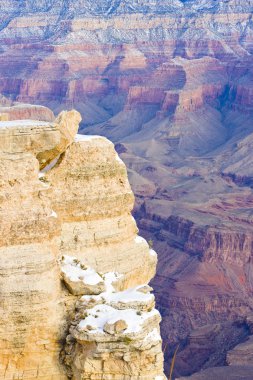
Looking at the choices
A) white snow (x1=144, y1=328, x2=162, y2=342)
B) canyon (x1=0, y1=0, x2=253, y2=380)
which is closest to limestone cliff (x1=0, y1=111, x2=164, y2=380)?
white snow (x1=144, y1=328, x2=162, y2=342)

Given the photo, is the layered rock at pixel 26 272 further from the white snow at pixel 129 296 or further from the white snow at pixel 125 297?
the white snow at pixel 129 296

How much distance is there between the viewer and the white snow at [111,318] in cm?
1523

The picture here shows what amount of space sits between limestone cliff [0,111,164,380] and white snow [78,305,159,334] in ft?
0.06

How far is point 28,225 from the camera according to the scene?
15711 mm

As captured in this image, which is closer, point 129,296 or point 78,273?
point 129,296

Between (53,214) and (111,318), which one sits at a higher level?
(53,214)

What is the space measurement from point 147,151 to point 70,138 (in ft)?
334

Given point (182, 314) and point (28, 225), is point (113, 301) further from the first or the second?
point (182, 314)

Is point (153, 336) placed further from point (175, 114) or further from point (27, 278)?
point (175, 114)

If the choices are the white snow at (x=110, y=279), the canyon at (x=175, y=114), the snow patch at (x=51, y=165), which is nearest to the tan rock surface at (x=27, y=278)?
the white snow at (x=110, y=279)

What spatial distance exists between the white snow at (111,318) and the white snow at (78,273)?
0.59m

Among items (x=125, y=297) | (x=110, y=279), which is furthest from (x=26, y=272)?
(x=110, y=279)

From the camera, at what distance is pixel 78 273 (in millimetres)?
16266

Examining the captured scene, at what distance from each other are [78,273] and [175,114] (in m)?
116
